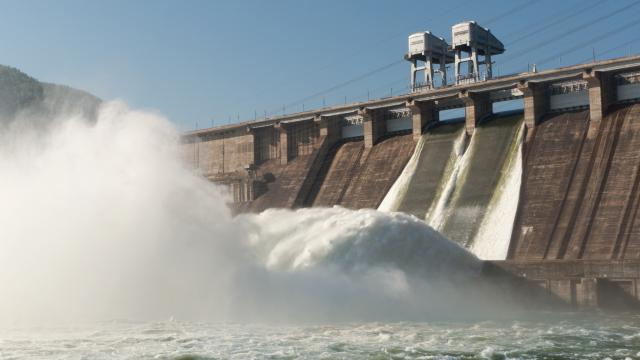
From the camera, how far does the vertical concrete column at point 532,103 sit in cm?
4103

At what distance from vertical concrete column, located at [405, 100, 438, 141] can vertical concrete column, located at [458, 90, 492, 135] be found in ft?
9.46

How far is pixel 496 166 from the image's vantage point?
1577 inches

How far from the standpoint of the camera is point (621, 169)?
1375 inches

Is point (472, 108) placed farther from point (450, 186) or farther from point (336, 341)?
point (336, 341)

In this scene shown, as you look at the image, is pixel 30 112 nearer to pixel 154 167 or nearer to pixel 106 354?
pixel 154 167

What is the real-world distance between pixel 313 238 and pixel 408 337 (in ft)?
31.9

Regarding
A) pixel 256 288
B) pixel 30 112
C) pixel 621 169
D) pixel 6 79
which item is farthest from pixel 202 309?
pixel 6 79

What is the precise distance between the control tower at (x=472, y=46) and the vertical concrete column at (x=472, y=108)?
5357 mm

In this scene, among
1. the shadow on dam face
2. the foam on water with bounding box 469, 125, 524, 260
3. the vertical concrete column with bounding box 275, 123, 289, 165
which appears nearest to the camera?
the shadow on dam face

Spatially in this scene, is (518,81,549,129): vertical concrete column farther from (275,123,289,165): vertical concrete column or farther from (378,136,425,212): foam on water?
(275,123,289,165): vertical concrete column

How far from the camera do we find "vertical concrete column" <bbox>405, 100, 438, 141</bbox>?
4641cm

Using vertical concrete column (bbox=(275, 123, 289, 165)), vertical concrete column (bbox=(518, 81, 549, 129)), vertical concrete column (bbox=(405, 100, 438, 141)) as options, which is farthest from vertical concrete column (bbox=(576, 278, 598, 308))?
vertical concrete column (bbox=(275, 123, 289, 165))

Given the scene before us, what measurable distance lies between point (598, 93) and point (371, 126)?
14.0m

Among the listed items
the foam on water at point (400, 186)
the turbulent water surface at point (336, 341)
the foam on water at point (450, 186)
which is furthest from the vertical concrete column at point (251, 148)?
the turbulent water surface at point (336, 341)
